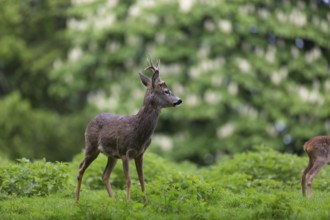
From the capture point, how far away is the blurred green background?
2741cm

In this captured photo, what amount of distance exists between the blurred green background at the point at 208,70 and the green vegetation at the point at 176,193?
10.4 meters

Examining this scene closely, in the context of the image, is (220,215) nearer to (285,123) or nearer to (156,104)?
(156,104)

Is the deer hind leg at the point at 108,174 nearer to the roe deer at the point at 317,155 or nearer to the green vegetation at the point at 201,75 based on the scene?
the roe deer at the point at 317,155

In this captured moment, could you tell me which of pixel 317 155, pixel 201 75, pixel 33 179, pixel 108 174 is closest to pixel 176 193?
pixel 108 174

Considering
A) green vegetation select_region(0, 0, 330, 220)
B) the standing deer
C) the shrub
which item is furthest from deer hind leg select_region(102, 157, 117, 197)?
green vegetation select_region(0, 0, 330, 220)

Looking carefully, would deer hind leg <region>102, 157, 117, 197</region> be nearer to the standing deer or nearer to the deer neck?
the standing deer

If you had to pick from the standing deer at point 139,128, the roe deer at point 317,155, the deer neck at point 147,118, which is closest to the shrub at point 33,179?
the standing deer at point 139,128

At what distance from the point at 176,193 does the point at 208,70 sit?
1612 cm

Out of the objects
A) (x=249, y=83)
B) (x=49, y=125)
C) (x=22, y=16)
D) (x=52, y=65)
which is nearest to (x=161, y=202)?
(x=249, y=83)

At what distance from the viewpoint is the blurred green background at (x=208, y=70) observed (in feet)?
89.9

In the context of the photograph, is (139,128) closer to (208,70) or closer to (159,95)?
Answer: (159,95)

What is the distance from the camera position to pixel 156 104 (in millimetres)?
11156

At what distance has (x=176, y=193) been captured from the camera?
11453 millimetres

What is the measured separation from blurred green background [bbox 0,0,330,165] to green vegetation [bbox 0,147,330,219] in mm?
10395
